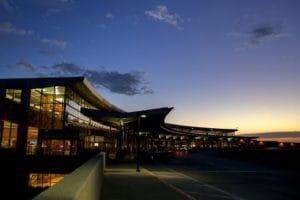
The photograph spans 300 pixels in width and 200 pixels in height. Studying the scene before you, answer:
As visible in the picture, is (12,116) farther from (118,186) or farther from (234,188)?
(234,188)

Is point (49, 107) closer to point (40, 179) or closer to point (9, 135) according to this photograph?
point (9, 135)

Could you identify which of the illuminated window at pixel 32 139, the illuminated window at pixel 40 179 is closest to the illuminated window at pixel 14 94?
the illuminated window at pixel 32 139

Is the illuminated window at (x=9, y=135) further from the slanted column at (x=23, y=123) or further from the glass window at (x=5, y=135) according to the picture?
the slanted column at (x=23, y=123)

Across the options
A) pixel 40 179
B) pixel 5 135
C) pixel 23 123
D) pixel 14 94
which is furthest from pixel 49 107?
pixel 40 179

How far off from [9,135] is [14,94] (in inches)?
204

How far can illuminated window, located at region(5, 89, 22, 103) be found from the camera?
36.8 metres

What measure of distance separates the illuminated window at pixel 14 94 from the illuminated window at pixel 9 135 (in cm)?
334

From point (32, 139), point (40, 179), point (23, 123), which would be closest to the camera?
point (40, 179)

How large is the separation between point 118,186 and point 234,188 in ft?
18.5

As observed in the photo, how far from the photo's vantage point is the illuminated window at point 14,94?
36.8 metres

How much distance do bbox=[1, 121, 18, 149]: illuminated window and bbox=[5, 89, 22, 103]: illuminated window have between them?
3335 mm

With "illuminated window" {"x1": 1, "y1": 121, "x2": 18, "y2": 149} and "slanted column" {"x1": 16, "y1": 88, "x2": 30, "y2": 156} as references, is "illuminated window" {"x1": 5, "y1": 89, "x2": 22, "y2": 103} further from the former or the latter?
"illuminated window" {"x1": 1, "y1": 121, "x2": 18, "y2": 149}

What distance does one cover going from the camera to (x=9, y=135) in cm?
3444

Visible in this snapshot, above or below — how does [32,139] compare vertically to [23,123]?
below
